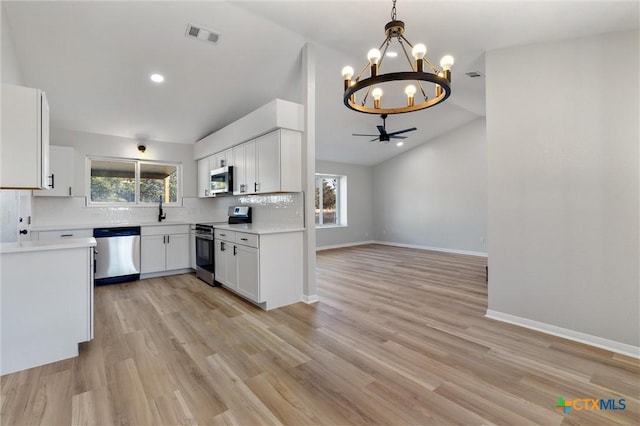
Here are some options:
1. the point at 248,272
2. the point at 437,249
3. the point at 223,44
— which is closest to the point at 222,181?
the point at 248,272

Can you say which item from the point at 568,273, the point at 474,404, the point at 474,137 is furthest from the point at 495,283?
the point at 474,137

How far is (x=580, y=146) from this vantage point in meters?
2.60

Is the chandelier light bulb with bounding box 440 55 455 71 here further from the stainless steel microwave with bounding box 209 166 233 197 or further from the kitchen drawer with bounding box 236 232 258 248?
the stainless steel microwave with bounding box 209 166 233 197

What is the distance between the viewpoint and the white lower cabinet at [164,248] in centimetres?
481

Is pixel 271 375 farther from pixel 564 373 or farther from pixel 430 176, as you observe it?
pixel 430 176

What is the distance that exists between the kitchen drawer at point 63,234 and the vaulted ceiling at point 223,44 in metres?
1.66

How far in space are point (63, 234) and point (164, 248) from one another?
1.30m

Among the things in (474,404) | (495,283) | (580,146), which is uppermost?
(580,146)

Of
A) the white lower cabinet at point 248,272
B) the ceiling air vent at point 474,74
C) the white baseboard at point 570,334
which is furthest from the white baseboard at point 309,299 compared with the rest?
the ceiling air vent at point 474,74

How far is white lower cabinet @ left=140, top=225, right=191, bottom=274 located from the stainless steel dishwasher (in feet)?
0.32

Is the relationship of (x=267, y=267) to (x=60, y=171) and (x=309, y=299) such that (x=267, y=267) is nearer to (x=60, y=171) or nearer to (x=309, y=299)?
(x=309, y=299)

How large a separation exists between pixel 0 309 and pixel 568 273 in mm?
→ 4495

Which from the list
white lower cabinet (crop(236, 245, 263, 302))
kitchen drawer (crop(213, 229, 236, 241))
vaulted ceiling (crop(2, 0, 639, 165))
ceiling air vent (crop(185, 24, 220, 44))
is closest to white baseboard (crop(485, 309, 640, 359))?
vaulted ceiling (crop(2, 0, 639, 165))

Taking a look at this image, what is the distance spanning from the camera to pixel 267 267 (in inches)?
134
